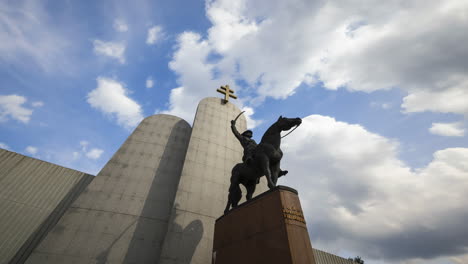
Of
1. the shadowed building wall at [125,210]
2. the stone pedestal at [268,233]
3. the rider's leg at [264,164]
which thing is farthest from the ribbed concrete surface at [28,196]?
the rider's leg at [264,164]

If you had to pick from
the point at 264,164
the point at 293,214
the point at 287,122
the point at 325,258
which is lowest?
the point at 293,214

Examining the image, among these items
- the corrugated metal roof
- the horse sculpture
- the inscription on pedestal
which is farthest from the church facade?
the inscription on pedestal

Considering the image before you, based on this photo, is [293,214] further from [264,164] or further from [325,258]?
[325,258]

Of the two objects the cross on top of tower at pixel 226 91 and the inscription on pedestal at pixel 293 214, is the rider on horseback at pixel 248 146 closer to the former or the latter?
the inscription on pedestal at pixel 293 214

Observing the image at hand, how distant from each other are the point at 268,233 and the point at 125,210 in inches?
351

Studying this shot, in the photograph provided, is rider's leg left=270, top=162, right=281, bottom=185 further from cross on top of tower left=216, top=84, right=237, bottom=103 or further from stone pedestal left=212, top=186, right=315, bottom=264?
cross on top of tower left=216, top=84, right=237, bottom=103

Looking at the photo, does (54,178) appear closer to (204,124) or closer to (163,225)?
(163,225)

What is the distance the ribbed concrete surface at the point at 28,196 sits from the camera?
32.8ft

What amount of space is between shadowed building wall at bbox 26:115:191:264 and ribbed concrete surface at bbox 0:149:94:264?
7.39 feet

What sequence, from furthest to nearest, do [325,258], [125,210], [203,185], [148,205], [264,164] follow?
1. [325,258]
2. [203,185]
3. [148,205]
4. [125,210]
5. [264,164]

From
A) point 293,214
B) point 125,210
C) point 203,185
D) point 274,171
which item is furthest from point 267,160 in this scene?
point 125,210

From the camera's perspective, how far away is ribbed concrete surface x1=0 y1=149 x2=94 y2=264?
1001cm

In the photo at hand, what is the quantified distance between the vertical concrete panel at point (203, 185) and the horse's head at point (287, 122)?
6575mm

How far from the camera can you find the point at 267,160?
21.0 feet
